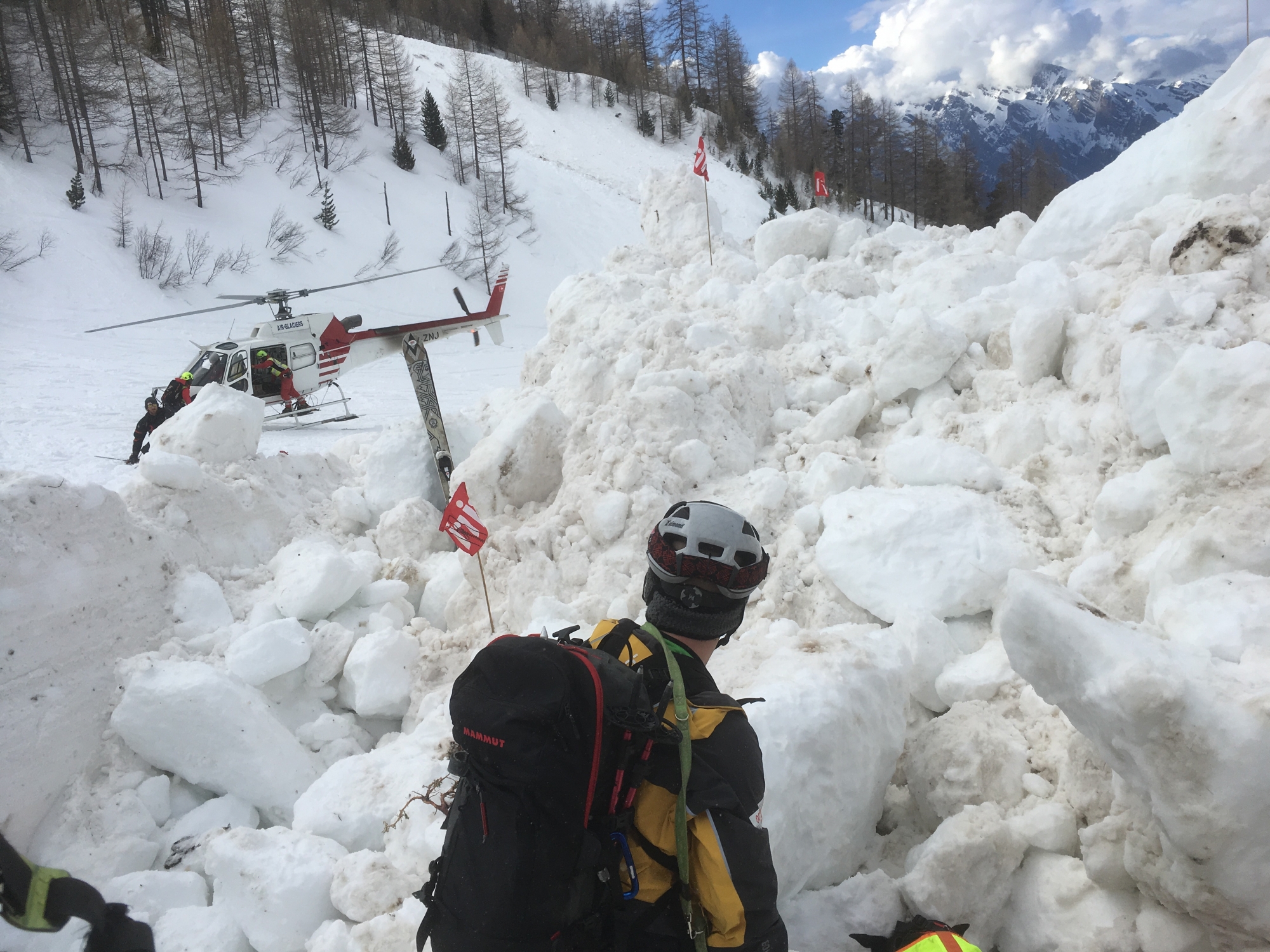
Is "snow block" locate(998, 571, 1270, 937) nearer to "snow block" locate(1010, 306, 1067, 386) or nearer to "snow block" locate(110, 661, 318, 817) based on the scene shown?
"snow block" locate(1010, 306, 1067, 386)

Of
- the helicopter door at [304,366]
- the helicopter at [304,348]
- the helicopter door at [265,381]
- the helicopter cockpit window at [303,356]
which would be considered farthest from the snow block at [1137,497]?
the helicopter cockpit window at [303,356]

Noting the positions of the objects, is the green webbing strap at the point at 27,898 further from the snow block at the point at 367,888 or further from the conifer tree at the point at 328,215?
the conifer tree at the point at 328,215

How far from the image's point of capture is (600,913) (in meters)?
1.58

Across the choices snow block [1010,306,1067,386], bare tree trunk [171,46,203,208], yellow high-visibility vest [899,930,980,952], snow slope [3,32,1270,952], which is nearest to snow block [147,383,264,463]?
snow slope [3,32,1270,952]

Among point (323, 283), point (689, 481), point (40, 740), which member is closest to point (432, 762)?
point (40, 740)

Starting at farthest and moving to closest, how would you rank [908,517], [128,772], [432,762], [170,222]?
[170,222] < [908,517] < [128,772] < [432,762]

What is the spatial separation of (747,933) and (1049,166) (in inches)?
1909

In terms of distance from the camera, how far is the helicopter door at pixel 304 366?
12.3 meters

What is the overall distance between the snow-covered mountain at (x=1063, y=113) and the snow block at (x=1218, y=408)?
89448mm

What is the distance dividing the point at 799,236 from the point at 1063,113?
528 feet

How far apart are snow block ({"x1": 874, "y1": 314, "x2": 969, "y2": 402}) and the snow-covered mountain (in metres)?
87.4

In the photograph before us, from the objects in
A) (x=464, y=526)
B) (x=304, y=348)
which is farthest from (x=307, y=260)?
(x=464, y=526)

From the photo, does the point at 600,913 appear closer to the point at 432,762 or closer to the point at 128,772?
the point at 432,762

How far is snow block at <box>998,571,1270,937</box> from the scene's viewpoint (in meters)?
1.88
